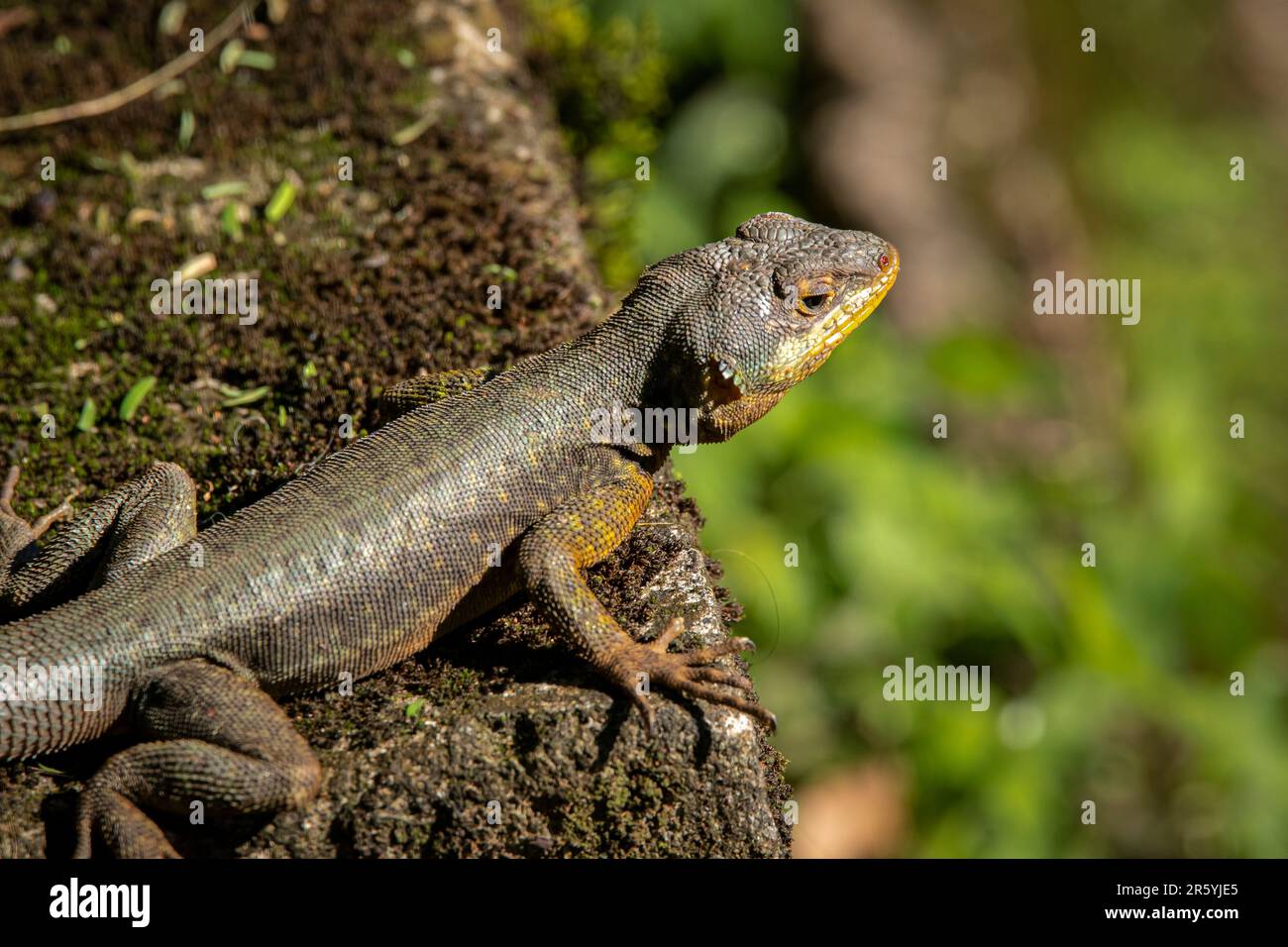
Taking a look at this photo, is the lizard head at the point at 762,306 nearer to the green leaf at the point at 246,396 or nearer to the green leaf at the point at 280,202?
the green leaf at the point at 246,396

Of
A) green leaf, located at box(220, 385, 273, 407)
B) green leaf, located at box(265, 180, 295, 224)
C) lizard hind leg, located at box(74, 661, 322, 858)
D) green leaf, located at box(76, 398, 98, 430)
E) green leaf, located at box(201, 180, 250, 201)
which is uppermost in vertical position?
green leaf, located at box(201, 180, 250, 201)

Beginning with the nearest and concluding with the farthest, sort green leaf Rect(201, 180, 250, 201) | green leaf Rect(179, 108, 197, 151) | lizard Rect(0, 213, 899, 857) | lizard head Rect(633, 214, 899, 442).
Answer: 1. lizard Rect(0, 213, 899, 857)
2. lizard head Rect(633, 214, 899, 442)
3. green leaf Rect(201, 180, 250, 201)
4. green leaf Rect(179, 108, 197, 151)

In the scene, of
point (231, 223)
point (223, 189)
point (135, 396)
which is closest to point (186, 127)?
point (223, 189)

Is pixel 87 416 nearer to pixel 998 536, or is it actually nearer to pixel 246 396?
pixel 246 396

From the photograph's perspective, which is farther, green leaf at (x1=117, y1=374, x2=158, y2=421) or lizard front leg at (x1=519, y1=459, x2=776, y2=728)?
green leaf at (x1=117, y1=374, x2=158, y2=421)

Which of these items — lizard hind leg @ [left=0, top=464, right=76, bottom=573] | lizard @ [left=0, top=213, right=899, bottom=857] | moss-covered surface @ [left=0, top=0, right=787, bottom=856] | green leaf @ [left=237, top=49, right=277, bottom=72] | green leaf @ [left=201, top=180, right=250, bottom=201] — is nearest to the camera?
lizard @ [left=0, top=213, right=899, bottom=857]

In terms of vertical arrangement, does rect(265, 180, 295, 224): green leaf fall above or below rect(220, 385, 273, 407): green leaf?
above

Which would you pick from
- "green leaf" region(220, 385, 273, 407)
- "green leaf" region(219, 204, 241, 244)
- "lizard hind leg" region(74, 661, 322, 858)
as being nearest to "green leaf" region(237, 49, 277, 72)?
"green leaf" region(219, 204, 241, 244)

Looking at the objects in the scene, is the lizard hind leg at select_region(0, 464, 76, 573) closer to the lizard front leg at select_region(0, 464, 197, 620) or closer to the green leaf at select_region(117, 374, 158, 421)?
the lizard front leg at select_region(0, 464, 197, 620)
